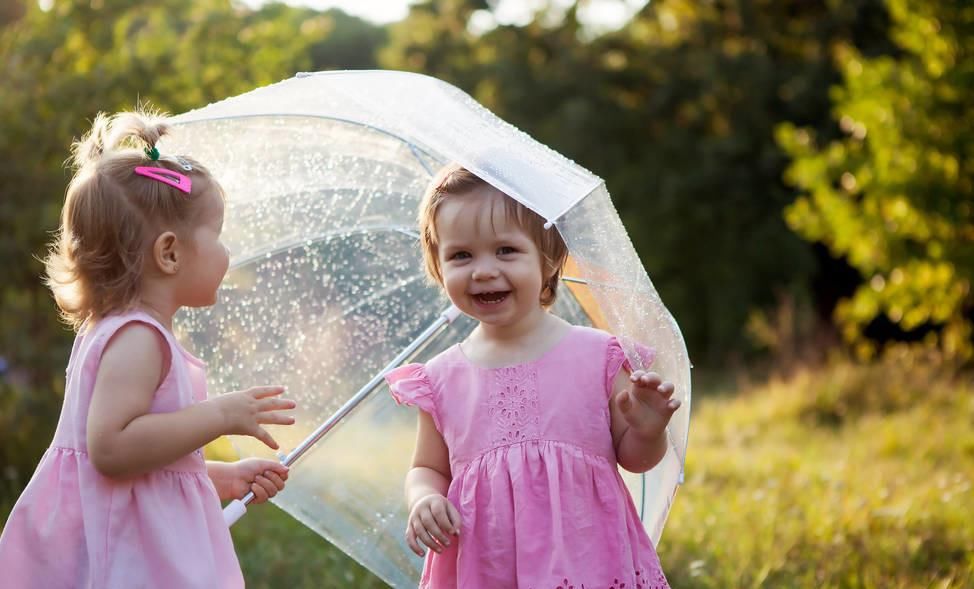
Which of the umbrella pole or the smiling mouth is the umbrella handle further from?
the smiling mouth

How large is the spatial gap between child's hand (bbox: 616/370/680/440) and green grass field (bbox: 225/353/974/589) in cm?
147

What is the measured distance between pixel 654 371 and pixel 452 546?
26.0 inches

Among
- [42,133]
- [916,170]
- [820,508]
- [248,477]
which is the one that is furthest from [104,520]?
[916,170]

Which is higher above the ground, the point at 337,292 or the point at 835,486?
the point at 337,292

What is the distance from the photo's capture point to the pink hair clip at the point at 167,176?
247 centimetres

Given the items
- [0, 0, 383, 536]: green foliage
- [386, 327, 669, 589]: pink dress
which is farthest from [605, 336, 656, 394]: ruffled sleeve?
[0, 0, 383, 536]: green foliage

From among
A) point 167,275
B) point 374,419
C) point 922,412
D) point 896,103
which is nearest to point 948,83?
point 896,103

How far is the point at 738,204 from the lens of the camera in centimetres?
1636

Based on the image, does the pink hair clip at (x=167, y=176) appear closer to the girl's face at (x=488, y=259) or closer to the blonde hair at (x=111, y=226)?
the blonde hair at (x=111, y=226)

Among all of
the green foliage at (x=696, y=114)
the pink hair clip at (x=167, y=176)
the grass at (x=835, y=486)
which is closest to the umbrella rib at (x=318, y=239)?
the pink hair clip at (x=167, y=176)

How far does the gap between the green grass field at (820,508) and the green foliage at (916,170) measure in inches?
34.0

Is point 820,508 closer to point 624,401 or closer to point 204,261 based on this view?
point 624,401

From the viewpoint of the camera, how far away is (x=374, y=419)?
315cm

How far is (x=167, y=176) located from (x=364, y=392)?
88 centimetres
